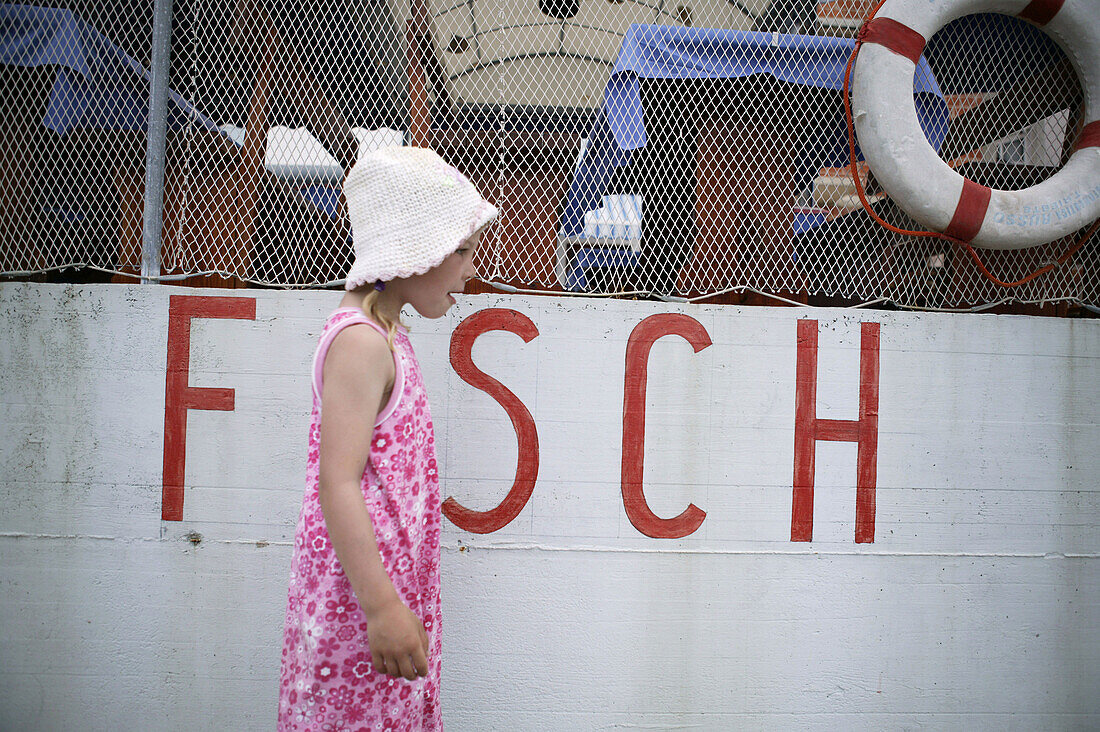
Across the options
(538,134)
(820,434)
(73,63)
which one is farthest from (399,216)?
(73,63)

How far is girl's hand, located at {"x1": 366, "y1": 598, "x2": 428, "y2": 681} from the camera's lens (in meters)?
1.24

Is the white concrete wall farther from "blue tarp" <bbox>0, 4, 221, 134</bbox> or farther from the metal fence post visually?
"blue tarp" <bbox>0, 4, 221, 134</bbox>

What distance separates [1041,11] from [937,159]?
71 centimetres

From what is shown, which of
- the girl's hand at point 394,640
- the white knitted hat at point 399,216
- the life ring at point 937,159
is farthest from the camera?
the life ring at point 937,159

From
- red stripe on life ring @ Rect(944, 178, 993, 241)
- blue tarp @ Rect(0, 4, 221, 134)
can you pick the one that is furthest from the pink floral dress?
red stripe on life ring @ Rect(944, 178, 993, 241)

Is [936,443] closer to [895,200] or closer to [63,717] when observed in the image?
[895,200]

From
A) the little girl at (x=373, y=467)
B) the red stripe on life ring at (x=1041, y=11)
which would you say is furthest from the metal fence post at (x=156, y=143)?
the red stripe on life ring at (x=1041, y=11)

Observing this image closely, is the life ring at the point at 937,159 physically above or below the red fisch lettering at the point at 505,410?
above

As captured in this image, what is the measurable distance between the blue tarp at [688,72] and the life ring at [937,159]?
17 cm

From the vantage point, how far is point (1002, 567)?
2580mm

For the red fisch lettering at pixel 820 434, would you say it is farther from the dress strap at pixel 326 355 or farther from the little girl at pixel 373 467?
the dress strap at pixel 326 355

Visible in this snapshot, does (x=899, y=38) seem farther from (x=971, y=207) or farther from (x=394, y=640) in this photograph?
(x=394, y=640)

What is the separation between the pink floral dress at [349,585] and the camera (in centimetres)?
136

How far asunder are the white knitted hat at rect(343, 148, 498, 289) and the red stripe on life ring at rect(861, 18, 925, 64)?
1.84 m
